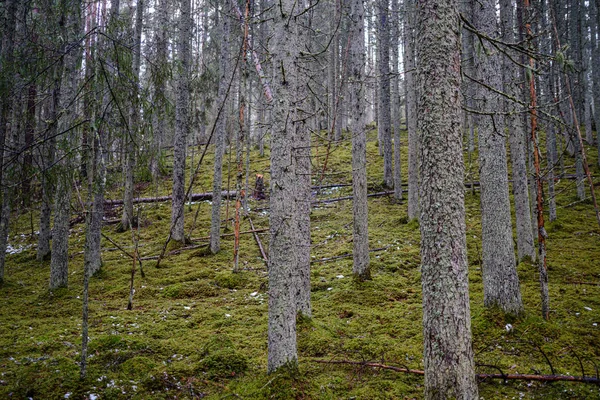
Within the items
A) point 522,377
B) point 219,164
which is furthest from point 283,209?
point 219,164

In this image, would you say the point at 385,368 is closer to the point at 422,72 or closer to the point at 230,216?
the point at 422,72

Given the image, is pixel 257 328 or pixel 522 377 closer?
pixel 522 377

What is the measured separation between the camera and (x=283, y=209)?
435 centimetres

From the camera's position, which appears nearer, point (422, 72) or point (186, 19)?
point (422, 72)

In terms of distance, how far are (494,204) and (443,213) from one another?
3394 mm

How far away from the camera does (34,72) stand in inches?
207

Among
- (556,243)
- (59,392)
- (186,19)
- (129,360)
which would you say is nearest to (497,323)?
(129,360)

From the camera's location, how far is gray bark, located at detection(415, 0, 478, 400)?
3.24 m

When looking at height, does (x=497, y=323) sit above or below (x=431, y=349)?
below

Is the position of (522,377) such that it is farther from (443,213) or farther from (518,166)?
(518,166)

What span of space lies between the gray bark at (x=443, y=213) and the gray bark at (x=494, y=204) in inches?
126

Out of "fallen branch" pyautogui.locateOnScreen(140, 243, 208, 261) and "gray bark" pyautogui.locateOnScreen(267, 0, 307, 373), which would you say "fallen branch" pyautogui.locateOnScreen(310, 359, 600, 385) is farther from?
"fallen branch" pyautogui.locateOnScreen(140, 243, 208, 261)

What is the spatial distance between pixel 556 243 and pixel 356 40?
8.49 metres

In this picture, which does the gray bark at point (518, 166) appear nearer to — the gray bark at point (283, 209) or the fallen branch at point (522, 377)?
the fallen branch at point (522, 377)
